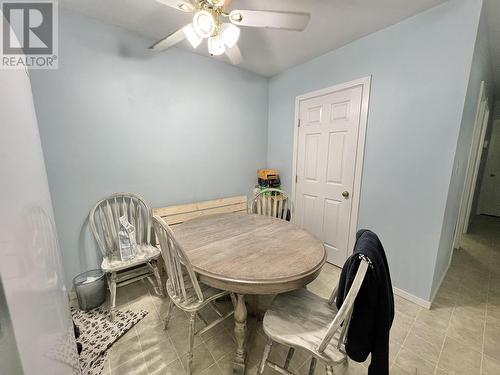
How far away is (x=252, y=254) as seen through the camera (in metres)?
1.28

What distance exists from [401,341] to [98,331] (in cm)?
226

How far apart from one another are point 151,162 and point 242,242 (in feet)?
4.60

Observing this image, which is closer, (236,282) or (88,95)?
(236,282)

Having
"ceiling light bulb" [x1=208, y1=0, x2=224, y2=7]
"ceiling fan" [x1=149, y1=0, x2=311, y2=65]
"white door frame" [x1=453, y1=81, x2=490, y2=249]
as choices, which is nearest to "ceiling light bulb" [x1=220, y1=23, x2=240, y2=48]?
"ceiling fan" [x1=149, y1=0, x2=311, y2=65]

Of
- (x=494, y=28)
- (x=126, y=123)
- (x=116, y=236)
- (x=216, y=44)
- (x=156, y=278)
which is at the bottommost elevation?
(x=156, y=278)

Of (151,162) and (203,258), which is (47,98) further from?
(203,258)

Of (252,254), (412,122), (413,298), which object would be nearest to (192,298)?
(252,254)

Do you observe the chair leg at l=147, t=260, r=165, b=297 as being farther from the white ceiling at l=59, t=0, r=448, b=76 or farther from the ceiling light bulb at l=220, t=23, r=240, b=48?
the white ceiling at l=59, t=0, r=448, b=76

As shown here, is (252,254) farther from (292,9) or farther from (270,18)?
(292,9)

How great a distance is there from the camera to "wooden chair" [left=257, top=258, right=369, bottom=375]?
0.82 m

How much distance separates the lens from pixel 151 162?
7.09ft

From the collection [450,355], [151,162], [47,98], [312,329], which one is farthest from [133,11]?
[450,355]

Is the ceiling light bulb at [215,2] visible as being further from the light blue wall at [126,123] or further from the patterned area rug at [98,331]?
the patterned area rug at [98,331]

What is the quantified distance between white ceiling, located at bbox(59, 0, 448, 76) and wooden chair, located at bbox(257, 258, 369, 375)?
1.96m
